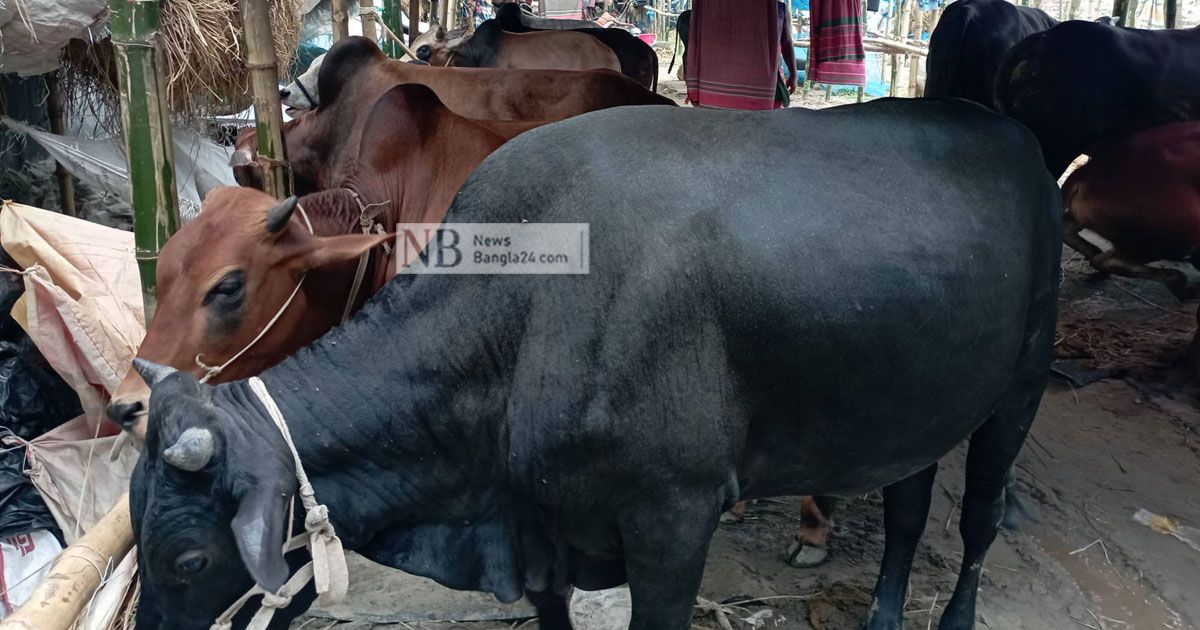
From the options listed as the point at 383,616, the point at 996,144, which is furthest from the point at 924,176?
the point at 383,616

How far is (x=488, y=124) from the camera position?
3.30 metres

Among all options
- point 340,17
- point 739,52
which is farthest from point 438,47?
point 739,52

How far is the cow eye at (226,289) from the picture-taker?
2281mm

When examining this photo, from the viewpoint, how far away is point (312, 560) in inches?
73.5

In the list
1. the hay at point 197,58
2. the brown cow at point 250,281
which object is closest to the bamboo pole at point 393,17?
the hay at point 197,58

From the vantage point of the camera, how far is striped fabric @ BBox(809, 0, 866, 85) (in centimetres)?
480

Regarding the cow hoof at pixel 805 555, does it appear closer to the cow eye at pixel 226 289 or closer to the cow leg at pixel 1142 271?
the cow eye at pixel 226 289

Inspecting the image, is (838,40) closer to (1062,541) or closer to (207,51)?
(1062,541)

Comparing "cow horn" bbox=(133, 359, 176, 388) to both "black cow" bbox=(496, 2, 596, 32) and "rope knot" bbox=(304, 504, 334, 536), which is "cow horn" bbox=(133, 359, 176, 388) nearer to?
"rope knot" bbox=(304, 504, 334, 536)

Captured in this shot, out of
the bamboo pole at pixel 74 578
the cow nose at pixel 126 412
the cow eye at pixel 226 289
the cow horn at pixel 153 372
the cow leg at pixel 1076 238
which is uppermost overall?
the cow eye at pixel 226 289

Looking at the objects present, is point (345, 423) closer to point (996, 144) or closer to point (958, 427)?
point (958, 427)

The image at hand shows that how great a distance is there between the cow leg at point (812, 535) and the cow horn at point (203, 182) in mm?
3299

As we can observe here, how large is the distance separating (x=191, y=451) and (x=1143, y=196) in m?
4.37

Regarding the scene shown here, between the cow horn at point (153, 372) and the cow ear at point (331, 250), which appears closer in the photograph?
the cow horn at point (153, 372)
